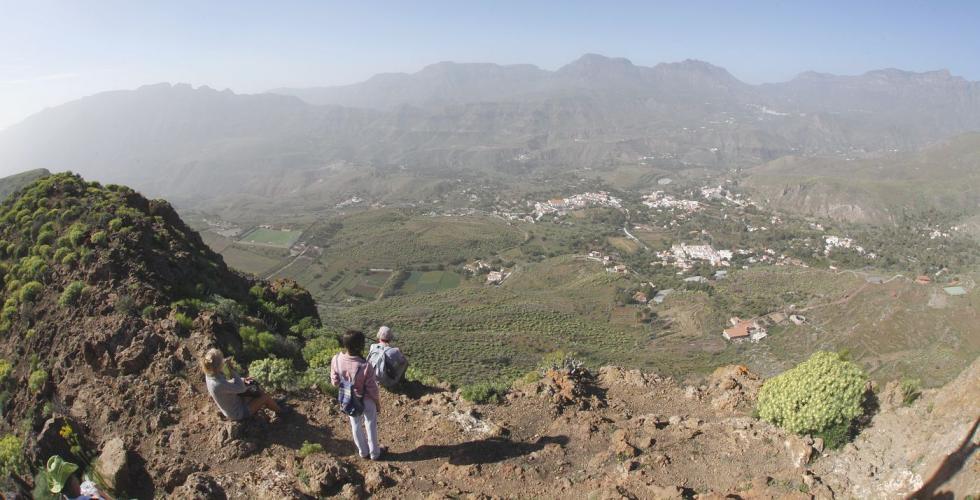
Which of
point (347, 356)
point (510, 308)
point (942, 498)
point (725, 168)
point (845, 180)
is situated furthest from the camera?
point (725, 168)

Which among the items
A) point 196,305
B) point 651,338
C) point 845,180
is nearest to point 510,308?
point 651,338

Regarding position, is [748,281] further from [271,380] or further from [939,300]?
[271,380]

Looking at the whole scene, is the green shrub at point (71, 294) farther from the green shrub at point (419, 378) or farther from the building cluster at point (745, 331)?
the building cluster at point (745, 331)

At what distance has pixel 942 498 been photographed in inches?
207

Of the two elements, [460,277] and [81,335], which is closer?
[81,335]

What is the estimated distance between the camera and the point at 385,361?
6426 millimetres

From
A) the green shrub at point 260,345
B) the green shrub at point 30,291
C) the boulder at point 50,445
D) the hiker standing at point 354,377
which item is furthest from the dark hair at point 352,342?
the green shrub at point 30,291

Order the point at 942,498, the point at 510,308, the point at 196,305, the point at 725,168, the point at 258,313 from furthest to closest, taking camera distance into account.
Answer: the point at 725,168 → the point at 510,308 → the point at 258,313 → the point at 196,305 → the point at 942,498

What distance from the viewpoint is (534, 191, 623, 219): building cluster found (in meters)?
116

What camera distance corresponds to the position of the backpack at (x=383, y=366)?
6375 millimetres

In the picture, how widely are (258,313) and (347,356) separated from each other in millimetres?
12164

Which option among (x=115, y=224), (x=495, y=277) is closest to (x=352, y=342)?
(x=115, y=224)

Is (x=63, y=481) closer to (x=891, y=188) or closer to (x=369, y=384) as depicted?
(x=369, y=384)

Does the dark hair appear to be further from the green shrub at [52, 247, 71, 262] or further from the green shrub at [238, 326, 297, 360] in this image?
the green shrub at [52, 247, 71, 262]
